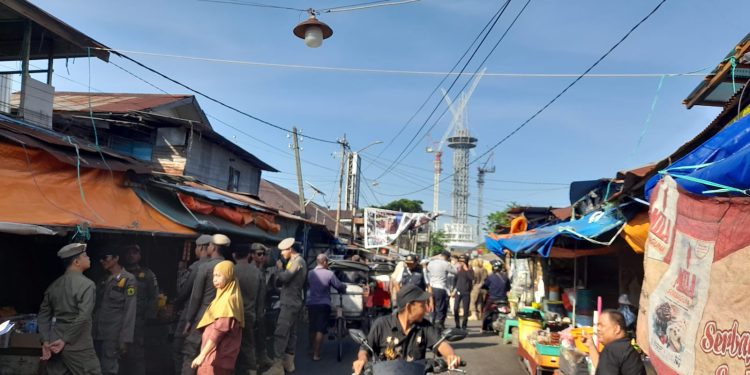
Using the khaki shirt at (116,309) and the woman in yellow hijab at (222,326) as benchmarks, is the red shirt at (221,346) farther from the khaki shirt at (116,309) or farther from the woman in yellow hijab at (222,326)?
the khaki shirt at (116,309)

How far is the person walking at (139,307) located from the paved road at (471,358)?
255cm

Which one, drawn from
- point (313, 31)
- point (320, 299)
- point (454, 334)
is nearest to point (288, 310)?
point (320, 299)

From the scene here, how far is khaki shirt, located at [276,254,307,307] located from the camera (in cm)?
912

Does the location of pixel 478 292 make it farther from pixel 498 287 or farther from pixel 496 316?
pixel 498 287

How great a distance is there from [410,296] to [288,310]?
16.1 feet

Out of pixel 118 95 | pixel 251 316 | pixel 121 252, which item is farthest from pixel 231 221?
pixel 118 95

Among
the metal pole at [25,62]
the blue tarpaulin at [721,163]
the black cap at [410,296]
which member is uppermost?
the metal pole at [25,62]

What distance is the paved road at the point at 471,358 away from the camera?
9492mm

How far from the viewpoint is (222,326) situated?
560cm

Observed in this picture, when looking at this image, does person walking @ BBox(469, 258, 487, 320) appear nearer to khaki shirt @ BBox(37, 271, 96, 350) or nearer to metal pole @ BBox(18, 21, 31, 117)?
metal pole @ BBox(18, 21, 31, 117)

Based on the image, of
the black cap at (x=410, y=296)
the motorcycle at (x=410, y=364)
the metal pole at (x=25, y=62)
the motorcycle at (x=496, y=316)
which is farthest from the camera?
the motorcycle at (x=496, y=316)

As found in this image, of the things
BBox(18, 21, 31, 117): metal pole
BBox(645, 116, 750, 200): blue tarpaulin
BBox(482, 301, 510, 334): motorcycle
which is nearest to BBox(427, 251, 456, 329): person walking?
BBox(482, 301, 510, 334): motorcycle

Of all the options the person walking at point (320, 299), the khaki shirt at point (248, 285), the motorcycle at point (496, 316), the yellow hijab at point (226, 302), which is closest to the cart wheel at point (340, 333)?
the person walking at point (320, 299)

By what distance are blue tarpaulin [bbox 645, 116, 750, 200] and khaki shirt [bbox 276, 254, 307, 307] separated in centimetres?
551
